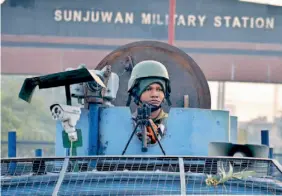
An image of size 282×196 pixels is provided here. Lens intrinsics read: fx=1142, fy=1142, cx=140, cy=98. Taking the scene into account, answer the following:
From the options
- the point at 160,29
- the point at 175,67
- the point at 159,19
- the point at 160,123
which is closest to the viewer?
the point at 160,123

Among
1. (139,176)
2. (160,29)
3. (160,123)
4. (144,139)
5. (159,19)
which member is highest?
(159,19)

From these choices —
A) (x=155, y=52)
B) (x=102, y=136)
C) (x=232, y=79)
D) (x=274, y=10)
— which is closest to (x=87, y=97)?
(x=102, y=136)

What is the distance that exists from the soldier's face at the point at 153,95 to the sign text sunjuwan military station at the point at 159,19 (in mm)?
16897

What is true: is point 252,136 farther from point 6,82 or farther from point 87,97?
point 87,97

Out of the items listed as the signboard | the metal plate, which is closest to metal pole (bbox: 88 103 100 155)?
the metal plate

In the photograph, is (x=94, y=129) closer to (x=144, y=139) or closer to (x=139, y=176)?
(x=144, y=139)

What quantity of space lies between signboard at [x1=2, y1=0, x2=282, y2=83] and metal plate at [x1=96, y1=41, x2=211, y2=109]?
48.0 ft

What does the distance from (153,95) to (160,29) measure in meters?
16.7

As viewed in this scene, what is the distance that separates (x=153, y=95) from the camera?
8.80 metres

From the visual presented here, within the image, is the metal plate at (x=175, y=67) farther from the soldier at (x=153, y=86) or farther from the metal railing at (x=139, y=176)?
the metal railing at (x=139, y=176)

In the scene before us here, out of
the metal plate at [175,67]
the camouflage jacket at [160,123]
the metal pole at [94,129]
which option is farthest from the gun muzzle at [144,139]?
the metal plate at [175,67]

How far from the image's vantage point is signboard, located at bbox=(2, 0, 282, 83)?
83.4 feet

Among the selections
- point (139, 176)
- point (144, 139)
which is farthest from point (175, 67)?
point (139, 176)

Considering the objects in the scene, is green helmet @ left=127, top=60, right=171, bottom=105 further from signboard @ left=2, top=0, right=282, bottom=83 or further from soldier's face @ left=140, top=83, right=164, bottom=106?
signboard @ left=2, top=0, right=282, bottom=83
